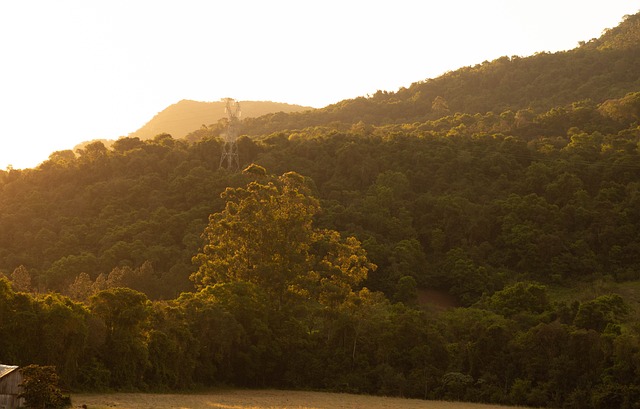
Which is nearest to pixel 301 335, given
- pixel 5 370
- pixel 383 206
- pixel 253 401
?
pixel 253 401

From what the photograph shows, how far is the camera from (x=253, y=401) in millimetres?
35188

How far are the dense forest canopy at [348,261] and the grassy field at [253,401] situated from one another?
2252 mm

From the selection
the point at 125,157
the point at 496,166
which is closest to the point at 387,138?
the point at 496,166

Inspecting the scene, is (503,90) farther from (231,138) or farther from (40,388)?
(40,388)

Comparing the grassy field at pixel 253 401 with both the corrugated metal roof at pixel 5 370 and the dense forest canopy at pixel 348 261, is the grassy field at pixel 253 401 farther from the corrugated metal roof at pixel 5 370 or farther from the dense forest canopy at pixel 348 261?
the corrugated metal roof at pixel 5 370

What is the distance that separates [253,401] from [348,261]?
1826 cm

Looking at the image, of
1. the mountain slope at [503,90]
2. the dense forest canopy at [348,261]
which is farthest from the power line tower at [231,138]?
the mountain slope at [503,90]

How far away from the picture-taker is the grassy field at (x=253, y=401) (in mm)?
30406

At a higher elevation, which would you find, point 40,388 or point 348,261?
point 348,261

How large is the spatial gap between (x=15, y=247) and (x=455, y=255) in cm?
4007

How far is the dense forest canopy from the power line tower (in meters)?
1.74

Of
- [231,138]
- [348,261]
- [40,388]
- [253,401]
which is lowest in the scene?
[253,401]

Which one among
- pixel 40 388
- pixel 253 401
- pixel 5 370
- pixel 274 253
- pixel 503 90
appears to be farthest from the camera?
pixel 503 90

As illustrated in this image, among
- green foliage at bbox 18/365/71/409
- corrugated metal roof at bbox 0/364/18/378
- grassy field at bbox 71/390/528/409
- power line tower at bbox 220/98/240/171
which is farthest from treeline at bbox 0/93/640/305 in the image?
corrugated metal roof at bbox 0/364/18/378
